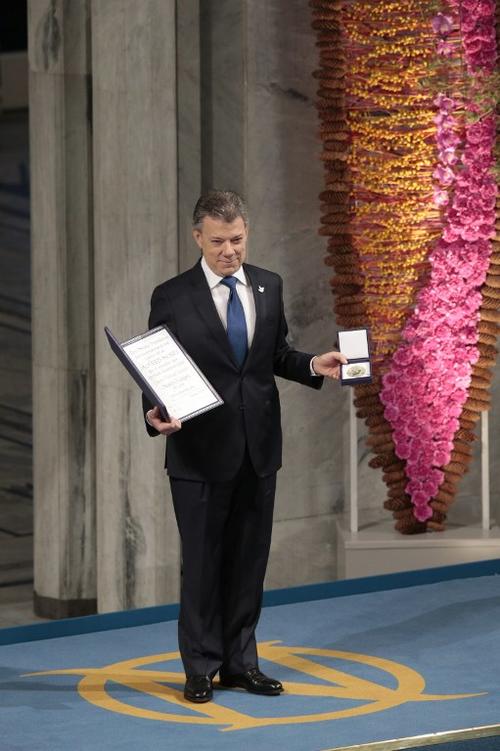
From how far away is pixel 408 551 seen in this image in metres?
7.81

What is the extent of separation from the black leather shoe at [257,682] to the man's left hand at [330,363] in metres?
0.97

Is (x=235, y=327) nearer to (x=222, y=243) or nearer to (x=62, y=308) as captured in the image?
(x=222, y=243)

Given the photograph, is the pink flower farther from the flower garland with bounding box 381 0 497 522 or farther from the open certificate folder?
the open certificate folder

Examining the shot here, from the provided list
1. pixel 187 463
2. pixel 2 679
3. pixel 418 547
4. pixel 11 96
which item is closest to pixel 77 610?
pixel 418 547

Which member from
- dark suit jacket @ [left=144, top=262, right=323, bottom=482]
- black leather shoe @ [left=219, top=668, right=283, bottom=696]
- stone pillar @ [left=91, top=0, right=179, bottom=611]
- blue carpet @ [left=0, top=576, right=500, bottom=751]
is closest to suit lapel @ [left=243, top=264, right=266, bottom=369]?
dark suit jacket @ [left=144, top=262, right=323, bottom=482]

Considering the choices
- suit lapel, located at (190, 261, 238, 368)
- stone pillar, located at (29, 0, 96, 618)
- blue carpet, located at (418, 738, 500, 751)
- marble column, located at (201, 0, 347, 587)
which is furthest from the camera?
stone pillar, located at (29, 0, 96, 618)

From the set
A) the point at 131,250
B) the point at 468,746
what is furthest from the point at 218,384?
the point at 131,250

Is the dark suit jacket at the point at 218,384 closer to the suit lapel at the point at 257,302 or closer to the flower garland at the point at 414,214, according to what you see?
the suit lapel at the point at 257,302

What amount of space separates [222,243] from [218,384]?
436 mm

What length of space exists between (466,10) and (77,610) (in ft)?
10.4

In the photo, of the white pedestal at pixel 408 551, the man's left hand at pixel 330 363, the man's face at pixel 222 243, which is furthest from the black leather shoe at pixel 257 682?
the white pedestal at pixel 408 551

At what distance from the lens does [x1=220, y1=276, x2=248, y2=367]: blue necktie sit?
5531 millimetres

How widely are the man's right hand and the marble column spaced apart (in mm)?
2586

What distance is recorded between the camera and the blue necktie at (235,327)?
5531mm
